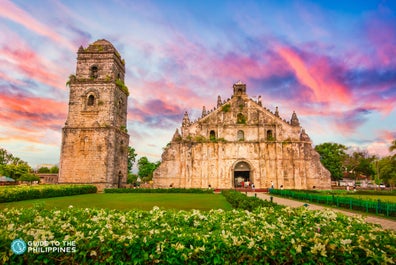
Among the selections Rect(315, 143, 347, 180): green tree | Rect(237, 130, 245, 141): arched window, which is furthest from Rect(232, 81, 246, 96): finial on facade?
Rect(315, 143, 347, 180): green tree

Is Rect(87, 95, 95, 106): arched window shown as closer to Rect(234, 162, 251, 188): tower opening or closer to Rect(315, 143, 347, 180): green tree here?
Rect(234, 162, 251, 188): tower opening

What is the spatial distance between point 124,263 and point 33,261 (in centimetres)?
154

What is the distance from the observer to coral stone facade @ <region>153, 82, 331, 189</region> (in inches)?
1526

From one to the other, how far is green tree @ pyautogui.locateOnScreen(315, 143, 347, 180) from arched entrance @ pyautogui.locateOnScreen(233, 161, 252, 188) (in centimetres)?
2864

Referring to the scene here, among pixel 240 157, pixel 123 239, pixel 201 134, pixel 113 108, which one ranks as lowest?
pixel 123 239

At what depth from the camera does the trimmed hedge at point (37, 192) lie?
20.5 m

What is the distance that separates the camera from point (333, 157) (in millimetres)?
62125

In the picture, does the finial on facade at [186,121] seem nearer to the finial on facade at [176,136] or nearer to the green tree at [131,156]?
the finial on facade at [176,136]

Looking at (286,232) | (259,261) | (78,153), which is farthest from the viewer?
(78,153)

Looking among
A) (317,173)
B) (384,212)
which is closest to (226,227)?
(384,212)

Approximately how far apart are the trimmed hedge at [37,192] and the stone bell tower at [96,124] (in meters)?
3.78

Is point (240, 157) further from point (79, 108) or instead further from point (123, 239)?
point (123, 239)

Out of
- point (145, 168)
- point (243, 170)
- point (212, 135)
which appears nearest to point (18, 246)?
point (243, 170)

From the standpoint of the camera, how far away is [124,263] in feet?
14.8
